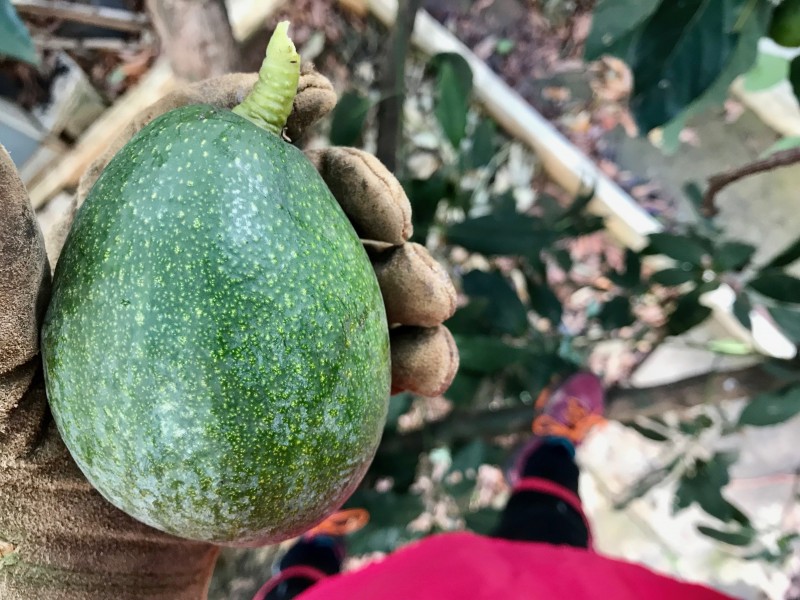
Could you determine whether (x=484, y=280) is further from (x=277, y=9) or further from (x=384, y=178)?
(x=277, y=9)

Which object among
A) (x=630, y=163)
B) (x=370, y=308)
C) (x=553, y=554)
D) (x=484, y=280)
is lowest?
(x=630, y=163)

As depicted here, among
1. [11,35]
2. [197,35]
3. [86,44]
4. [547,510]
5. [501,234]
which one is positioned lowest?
[547,510]

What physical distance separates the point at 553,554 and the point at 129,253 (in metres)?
0.86

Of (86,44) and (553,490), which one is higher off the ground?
(86,44)

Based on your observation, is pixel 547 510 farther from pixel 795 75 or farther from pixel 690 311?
pixel 795 75

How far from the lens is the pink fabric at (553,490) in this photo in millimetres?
1578

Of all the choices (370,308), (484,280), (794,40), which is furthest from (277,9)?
(370,308)

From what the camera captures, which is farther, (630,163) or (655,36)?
(630,163)

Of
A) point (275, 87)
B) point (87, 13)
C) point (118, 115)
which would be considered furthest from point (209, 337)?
point (87, 13)

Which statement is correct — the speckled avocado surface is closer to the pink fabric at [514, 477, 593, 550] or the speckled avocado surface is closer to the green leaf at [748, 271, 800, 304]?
the green leaf at [748, 271, 800, 304]

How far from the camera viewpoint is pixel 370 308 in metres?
0.56

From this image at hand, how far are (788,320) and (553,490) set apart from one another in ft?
2.29

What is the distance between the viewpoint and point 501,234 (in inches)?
48.1

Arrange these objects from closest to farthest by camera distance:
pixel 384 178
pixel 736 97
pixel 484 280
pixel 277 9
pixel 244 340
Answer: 1. pixel 244 340
2. pixel 384 178
3. pixel 484 280
4. pixel 277 9
5. pixel 736 97
